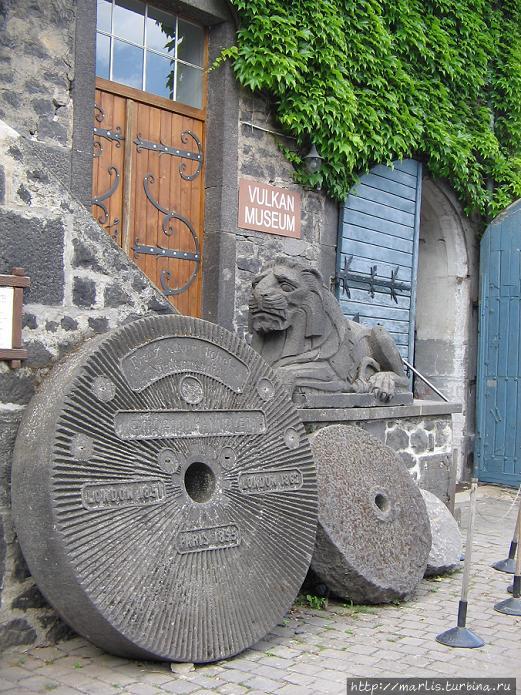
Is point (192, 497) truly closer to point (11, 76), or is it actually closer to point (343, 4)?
point (11, 76)

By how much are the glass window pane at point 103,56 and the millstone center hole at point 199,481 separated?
3.70 m

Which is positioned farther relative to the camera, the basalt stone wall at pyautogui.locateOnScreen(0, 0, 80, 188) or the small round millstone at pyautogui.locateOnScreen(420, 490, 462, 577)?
the basalt stone wall at pyautogui.locateOnScreen(0, 0, 80, 188)

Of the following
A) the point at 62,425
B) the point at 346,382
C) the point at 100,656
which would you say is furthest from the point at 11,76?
the point at 100,656

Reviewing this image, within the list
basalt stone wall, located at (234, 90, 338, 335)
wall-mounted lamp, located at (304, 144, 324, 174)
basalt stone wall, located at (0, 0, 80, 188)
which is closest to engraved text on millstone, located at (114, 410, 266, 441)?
basalt stone wall, located at (0, 0, 80, 188)

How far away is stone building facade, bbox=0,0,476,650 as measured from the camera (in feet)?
10.1

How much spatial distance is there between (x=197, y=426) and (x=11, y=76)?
3050 mm

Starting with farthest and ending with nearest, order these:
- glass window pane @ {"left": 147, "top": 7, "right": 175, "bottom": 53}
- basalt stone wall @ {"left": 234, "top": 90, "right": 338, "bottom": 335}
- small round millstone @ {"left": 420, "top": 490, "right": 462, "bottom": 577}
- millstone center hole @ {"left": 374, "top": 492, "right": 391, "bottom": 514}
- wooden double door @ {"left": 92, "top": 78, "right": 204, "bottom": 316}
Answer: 1. basalt stone wall @ {"left": 234, "top": 90, "right": 338, "bottom": 335}
2. glass window pane @ {"left": 147, "top": 7, "right": 175, "bottom": 53}
3. wooden double door @ {"left": 92, "top": 78, "right": 204, "bottom": 316}
4. small round millstone @ {"left": 420, "top": 490, "right": 462, "bottom": 577}
5. millstone center hole @ {"left": 374, "top": 492, "right": 391, "bottom": 514}

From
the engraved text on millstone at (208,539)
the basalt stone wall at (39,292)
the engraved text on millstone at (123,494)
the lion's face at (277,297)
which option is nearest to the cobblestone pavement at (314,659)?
A: the basalt stone wall at (39,292)

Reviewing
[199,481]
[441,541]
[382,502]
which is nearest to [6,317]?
[199,481]

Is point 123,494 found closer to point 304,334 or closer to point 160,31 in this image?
point 304,334

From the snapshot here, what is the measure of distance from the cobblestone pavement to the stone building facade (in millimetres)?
253

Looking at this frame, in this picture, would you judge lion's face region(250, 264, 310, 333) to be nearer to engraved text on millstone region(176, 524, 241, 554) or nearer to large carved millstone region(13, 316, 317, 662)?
large carved millstone region(13, 316, 317, 662)

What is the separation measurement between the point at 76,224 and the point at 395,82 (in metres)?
5.31

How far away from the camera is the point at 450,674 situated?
3033 mm
